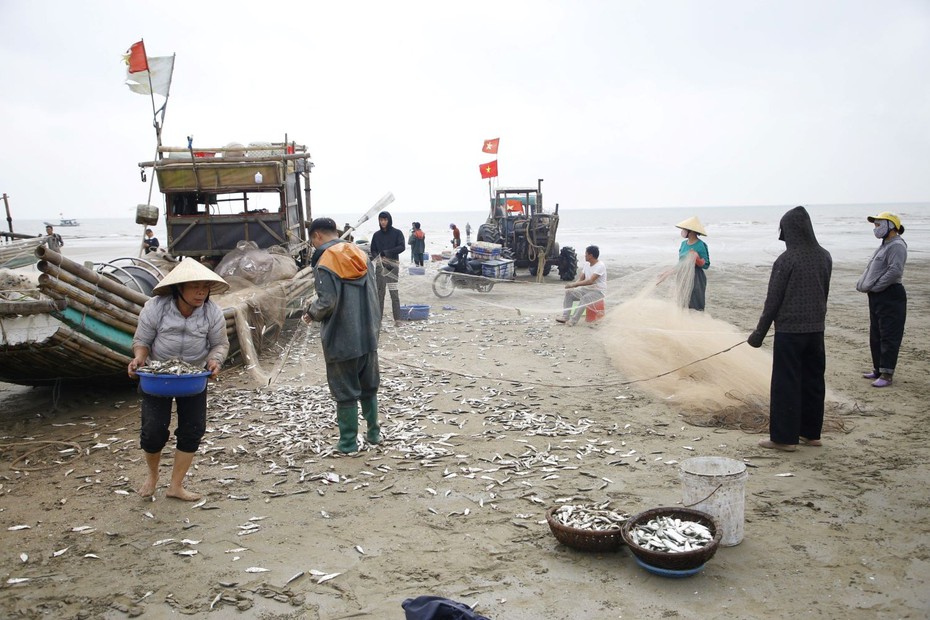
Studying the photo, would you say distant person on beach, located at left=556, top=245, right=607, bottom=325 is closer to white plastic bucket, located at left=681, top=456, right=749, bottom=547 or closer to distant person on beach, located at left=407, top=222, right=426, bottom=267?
white plastic bucket, located at left=681, top=456, right=749, bottom=547

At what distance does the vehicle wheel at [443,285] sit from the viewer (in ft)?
49.4

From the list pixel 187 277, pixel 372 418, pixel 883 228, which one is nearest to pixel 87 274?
pixel 187 277

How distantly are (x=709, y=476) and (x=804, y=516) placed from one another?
2.86ft

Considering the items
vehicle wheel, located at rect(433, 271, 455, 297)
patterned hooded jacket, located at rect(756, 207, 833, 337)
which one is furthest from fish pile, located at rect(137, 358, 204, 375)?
vehicle wheel, located at rect(433, 271, 455, 297)

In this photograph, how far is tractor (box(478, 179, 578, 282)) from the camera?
791 inches

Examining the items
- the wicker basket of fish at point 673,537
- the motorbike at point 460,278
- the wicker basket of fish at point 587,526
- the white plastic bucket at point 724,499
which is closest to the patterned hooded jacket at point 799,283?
the white plastic bucket at point 724,499

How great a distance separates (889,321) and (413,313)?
7.54 meters

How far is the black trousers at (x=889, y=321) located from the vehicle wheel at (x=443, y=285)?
29.3ft

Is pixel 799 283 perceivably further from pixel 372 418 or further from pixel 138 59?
pixel 138 59

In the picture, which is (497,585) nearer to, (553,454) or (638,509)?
(638,509)

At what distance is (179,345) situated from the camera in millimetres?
4617

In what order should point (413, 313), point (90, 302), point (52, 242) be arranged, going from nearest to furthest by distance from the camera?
1. point (90, 302)
2. point (52, 242)
3. point (413, 313)

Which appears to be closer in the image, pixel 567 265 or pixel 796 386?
pixel 796 386

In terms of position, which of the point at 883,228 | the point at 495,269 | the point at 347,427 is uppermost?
the point at 883,228
